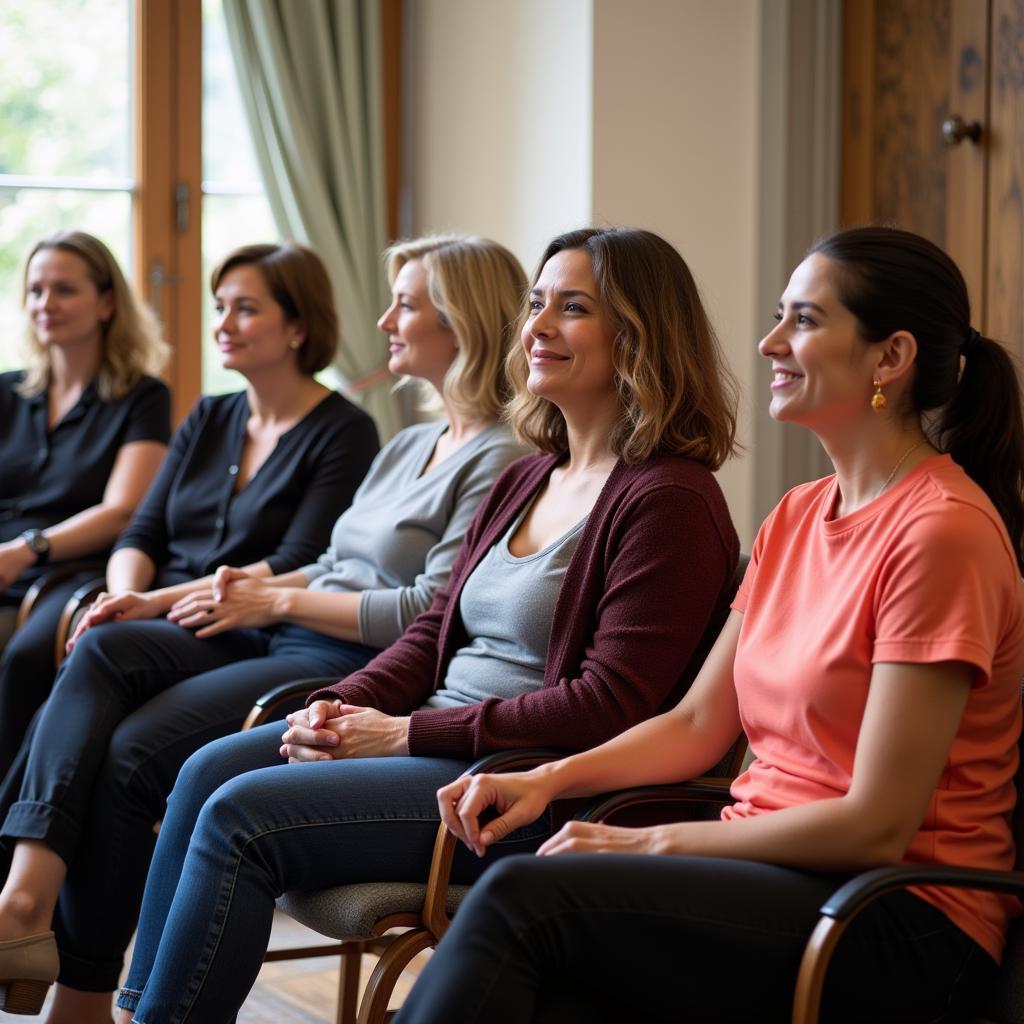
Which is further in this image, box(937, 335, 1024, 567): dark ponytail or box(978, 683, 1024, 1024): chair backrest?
box(937, 335, 1024, 567): dark ponytail

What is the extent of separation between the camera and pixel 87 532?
11.2ft

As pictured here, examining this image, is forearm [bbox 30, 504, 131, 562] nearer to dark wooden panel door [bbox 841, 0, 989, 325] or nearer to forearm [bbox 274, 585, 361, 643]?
forearm [bbox 274, 585, 361, 643]

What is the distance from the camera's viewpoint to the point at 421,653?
Result: 2.27 metres

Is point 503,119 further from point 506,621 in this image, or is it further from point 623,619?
point 623,619

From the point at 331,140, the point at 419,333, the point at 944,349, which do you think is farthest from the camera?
the point at 331,140

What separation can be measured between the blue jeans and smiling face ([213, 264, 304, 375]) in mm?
1357

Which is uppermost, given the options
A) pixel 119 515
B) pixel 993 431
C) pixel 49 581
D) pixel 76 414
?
pixel 993 431

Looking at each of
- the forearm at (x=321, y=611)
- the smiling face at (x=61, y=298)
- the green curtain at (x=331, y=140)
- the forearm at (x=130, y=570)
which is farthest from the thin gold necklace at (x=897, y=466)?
the green curtain at (x=331, y=140)

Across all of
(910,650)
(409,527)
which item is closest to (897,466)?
(910,650)

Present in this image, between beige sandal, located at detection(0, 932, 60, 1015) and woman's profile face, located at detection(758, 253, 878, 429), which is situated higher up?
woman's profile face, located at detection(758, 253, 878, 429)

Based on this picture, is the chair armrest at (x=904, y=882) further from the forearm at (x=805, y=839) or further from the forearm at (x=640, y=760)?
the forearm at (x=640, y=760)

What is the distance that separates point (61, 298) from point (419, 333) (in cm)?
131

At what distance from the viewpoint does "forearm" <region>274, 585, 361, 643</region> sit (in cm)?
260

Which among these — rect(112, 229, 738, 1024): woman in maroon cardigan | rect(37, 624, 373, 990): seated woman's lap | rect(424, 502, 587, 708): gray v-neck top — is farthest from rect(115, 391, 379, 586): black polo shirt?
rect(424, 502, 587, 708): gray v-neck top
